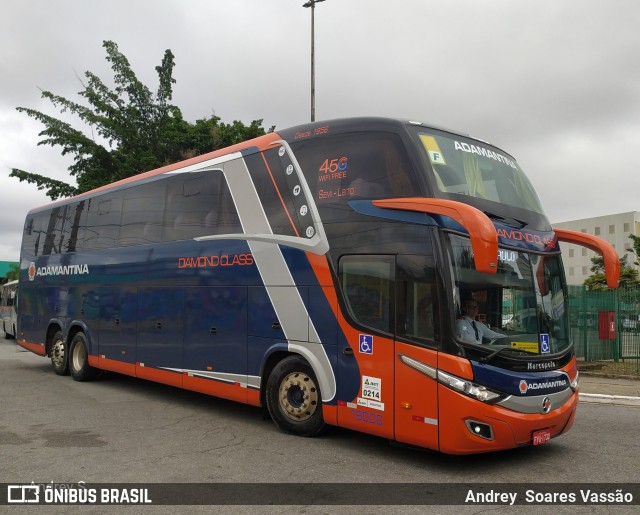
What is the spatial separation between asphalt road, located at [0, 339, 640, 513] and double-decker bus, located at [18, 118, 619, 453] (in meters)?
0.37

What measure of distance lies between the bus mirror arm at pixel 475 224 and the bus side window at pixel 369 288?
75 centimetres

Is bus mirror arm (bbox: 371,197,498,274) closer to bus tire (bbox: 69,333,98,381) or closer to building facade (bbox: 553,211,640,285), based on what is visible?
bus tire (bbox: 69,333,98,381)

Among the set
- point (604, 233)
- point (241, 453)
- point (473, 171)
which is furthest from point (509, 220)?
point (604, 233)

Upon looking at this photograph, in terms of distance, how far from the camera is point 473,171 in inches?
270

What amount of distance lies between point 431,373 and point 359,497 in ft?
4.63

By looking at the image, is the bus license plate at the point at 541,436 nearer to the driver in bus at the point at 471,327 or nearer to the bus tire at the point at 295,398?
the driver in bus at the point at 471,327

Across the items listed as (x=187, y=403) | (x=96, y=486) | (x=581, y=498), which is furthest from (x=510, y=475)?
(x=187, y=403)

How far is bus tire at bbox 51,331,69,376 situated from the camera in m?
13.2

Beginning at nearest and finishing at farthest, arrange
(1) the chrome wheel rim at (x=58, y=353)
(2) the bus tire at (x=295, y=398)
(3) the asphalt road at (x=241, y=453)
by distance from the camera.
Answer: (3) the asphalt road at (x=241, y=453)
(2) the bus tire at (x=295, y=398)
(1) the chrome wheel rim at (x=58, y=353)

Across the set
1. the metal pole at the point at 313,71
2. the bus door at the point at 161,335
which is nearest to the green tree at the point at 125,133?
the metal pole at the point at 313,71

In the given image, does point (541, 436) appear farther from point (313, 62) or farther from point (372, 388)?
point (313, 62)

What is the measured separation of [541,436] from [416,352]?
60.0 inches

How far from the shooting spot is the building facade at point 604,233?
75375 mm

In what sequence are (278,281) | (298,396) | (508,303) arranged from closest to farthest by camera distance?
(508,303)
(298,396)
(278,281)
